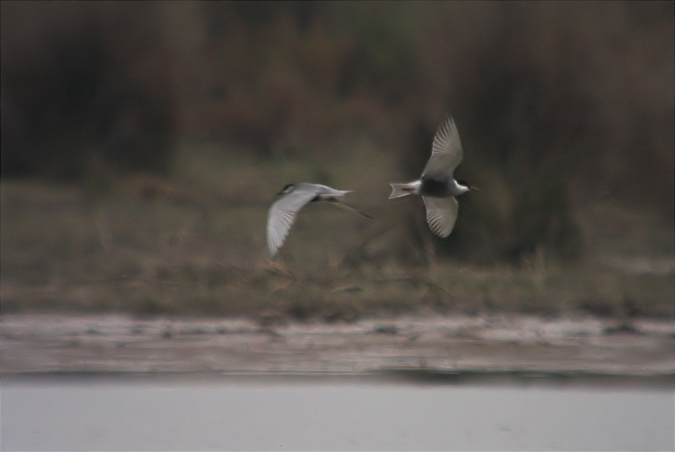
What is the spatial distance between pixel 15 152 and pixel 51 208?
1.14ft

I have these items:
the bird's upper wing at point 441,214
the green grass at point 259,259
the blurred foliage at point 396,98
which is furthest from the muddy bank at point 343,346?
the bird's upper wing at point 441,214

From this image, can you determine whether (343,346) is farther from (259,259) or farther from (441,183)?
(441,183)

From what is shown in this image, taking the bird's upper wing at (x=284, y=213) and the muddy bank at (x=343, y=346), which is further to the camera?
the muddy bank at (x=343, y=346)

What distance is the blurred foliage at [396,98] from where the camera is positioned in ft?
17.2

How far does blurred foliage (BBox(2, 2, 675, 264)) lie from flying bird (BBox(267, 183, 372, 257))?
1.90 meters

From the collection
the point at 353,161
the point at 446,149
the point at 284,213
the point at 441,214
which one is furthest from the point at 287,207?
the point at 353,161

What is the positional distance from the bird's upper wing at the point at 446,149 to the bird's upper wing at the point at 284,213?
16.0 inches

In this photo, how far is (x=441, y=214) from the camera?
3.55m

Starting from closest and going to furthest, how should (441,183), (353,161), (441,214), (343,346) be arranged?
(441,183) → (441,214) → (343,346) → (353,161)

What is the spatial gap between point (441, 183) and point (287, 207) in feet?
1.86

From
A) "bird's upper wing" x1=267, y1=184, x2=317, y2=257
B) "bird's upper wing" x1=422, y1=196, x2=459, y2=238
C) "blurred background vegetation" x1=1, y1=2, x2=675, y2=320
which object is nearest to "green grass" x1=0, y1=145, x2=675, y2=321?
"blurred background vegetation" x1=1, y1=2, x2=675, y2=320

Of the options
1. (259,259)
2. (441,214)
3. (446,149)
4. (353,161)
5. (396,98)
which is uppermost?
(396,98)

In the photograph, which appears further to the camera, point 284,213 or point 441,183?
point 441,183

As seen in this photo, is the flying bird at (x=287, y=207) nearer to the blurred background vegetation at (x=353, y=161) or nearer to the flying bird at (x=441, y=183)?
the flying bird at (x=441, y=183)
